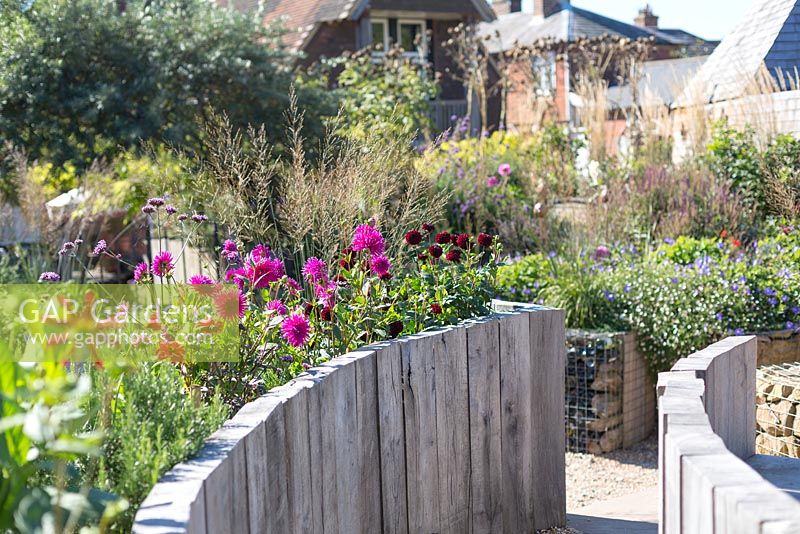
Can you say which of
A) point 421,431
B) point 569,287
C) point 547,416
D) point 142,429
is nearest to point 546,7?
point 569,287

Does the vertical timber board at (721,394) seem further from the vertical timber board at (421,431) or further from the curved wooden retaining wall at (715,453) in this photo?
the vertical timber board at (421,431)

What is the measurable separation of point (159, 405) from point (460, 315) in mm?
1728

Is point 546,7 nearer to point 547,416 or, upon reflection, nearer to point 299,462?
point 547,416

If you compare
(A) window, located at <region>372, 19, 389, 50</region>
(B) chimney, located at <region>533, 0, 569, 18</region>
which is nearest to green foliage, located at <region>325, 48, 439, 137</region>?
(A) window, located at <region>372, 19, 389, 50</region>

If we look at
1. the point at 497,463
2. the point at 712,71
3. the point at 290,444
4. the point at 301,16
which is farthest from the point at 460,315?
the point at 301,16

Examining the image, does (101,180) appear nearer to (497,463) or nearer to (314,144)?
(314,144)

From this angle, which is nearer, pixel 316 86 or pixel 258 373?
pixel 258 373

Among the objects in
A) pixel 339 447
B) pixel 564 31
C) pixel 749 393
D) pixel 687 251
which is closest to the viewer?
pixel 339 447

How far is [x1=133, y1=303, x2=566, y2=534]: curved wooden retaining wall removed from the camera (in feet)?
7.88

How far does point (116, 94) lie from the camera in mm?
10766

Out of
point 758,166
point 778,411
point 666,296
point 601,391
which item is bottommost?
point 601,391

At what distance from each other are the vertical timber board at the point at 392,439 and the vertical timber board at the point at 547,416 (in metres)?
0.85

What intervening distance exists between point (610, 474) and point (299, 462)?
313 centimetres

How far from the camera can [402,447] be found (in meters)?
3.47
